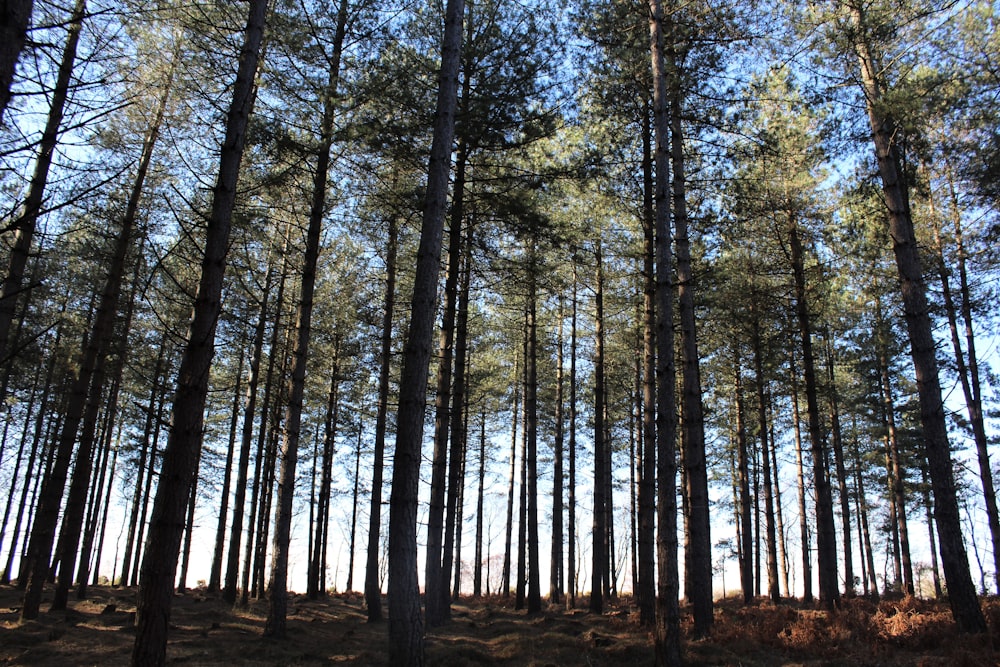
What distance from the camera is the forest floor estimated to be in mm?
8289

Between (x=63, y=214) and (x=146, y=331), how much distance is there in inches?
203

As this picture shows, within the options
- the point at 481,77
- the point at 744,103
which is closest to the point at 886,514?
the point at 744,103

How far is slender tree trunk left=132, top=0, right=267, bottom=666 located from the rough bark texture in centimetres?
940

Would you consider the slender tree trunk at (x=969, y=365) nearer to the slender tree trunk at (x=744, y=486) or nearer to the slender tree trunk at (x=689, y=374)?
the slender tree trunk at (x=744, y=486)

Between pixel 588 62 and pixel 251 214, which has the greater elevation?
pixel 588 62

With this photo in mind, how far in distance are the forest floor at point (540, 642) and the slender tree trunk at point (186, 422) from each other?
454 centimetres

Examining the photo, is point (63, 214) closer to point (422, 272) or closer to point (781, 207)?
point (422, 272)

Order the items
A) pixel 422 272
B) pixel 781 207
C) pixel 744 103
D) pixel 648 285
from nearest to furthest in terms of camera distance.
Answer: pixel 422 272, pixel 744 103, pixel 648 285, pixel 781 207

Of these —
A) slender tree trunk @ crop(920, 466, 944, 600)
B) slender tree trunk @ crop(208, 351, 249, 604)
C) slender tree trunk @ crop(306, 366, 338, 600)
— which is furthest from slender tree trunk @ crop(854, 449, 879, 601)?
slender tree trunk @ crop(208, 351, 249, 604)

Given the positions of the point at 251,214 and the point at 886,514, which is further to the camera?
the point at 886,514

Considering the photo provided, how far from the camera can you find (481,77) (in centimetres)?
1156

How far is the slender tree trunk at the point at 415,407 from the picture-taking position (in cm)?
621

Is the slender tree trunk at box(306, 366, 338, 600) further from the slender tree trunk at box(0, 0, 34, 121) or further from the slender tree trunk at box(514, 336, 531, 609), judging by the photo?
the slender tree trunk at box(0, 0, 34, 121)

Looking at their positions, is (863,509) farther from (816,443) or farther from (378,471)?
(378,471)
